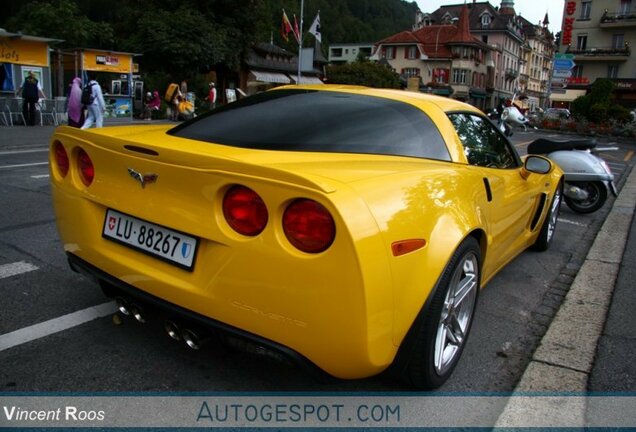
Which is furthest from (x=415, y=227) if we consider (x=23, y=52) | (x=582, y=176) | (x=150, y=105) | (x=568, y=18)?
(x=568, y=18)

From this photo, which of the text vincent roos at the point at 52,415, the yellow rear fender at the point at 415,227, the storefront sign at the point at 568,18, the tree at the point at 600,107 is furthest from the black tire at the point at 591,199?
the storefront sign at the point at 568,18

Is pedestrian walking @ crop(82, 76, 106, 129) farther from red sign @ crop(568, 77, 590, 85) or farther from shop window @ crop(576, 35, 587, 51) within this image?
shop window @ crop(576, 35, 587, 51)

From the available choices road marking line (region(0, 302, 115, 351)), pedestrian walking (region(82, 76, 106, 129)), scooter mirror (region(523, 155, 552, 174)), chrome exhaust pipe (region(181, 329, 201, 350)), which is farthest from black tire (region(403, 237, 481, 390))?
pedestrian walking (region(82, 76, 106, 129))

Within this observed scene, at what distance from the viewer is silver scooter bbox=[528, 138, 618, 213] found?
7.06m

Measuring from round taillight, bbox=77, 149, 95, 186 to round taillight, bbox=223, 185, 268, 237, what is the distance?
88 cm

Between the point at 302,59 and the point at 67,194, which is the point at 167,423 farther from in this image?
the point at 302,59

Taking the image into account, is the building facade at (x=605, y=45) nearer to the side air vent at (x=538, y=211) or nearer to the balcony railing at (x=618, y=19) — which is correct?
the balcony railing at (x=618, y=19)

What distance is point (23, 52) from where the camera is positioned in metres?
15.9

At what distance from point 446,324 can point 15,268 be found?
2970mm

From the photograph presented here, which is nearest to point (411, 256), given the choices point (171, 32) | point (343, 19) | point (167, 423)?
point (167, 423)

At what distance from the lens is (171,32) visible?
99.5 feet

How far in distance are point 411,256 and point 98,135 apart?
5.09 feet

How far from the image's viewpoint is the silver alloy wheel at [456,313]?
2396 mm

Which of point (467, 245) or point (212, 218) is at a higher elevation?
point (212, 218)
